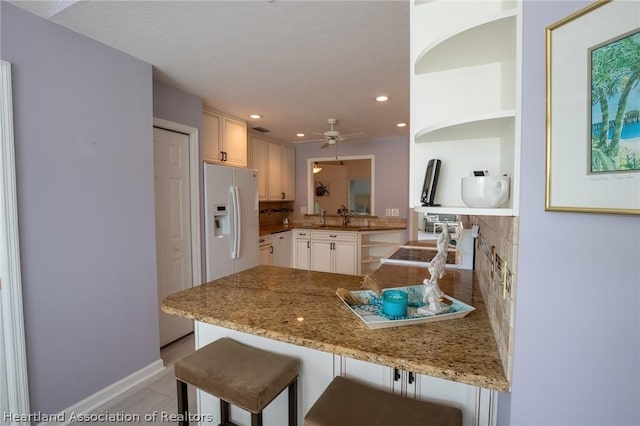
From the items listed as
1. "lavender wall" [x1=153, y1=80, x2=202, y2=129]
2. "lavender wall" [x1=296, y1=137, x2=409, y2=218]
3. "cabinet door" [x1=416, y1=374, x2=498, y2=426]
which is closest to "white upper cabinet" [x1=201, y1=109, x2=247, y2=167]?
"lavender wall" [x1=153, y1=80, x2=202, y2=129]

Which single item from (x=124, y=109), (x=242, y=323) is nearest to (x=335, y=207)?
(x=124, y=109)

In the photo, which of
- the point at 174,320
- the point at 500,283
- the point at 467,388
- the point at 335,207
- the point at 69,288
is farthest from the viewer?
the point at 335,207

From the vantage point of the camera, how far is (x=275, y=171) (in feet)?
15.6

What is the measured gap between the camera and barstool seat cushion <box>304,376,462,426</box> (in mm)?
912

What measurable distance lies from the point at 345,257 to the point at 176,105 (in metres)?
2.98

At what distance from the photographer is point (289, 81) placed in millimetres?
A: 2432

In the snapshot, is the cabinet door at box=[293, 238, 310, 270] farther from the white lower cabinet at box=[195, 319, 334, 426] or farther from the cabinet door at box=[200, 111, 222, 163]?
the white lower cabinet at box=[195, 319, 334, 426]

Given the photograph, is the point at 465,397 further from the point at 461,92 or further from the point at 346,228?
the point at 346,228

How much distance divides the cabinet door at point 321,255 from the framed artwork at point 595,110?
13.0ft

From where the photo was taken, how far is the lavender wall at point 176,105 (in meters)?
2.43

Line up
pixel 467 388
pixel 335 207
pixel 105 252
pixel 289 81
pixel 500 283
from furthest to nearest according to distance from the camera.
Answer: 1. pixel 335 207
2. pixel 289 81
3. pixel 105 252
4. pixel 467 388
5. pixel 500 283

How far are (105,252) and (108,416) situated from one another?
3.32ft

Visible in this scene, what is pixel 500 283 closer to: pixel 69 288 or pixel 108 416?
pixel 69 288

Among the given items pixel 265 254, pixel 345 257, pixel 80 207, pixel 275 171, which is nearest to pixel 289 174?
pixel 275 171
